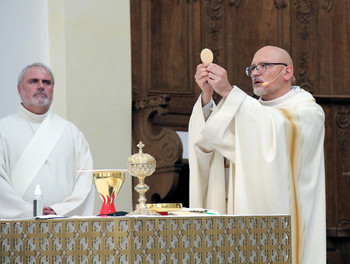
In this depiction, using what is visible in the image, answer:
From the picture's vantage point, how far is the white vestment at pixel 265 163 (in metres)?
5.58

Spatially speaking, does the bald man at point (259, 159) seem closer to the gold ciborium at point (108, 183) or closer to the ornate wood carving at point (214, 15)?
the gold ciborium at point (108, 183)

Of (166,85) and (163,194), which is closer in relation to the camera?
(163,194)

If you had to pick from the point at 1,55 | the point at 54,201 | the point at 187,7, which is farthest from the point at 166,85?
the point at 54,201

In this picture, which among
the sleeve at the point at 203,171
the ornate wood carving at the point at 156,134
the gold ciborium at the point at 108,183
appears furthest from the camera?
the ornate wood carving at the point at 156,134

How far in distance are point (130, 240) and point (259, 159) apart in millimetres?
1518

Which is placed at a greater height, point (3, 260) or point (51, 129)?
point (51, 129)

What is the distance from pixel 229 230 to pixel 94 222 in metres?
0.67

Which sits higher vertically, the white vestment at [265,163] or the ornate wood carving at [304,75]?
the ornate wood carving at [304,75]

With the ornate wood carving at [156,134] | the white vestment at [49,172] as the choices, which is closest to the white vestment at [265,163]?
the white vestment at [49,172]

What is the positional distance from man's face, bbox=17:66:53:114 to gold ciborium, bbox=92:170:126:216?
1925 mm

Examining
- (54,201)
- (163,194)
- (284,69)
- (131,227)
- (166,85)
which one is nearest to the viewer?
(131,227)

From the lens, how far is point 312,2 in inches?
347

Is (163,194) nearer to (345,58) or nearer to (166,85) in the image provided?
(166,85)

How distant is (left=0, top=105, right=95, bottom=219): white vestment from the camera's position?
6.28 meters
